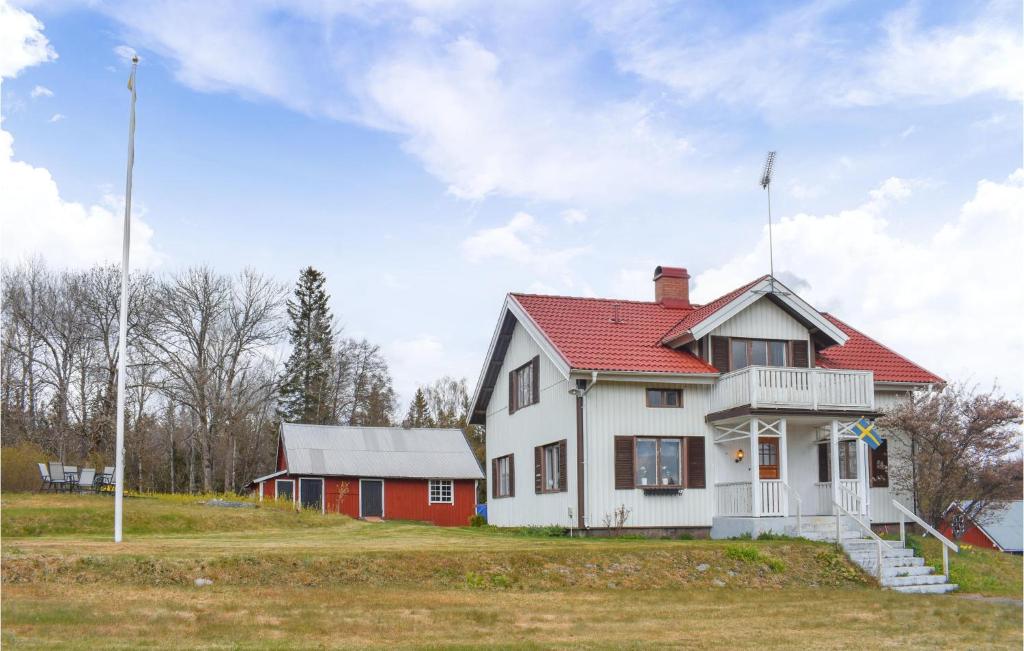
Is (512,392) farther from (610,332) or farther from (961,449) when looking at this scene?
(961,449)

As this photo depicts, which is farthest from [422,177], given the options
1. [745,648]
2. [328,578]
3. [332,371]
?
[332,371]

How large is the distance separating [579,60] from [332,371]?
44746 millimetres

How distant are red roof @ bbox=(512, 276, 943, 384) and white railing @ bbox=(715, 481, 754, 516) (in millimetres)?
2755

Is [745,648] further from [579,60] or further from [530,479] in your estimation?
[530,479]

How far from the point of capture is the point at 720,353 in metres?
24.0

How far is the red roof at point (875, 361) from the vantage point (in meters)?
25.8

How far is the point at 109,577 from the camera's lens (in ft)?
46.1

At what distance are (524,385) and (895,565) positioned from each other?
11631 millimetres

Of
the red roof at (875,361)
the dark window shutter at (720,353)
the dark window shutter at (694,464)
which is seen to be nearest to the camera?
the dark window shutter at (694,464)

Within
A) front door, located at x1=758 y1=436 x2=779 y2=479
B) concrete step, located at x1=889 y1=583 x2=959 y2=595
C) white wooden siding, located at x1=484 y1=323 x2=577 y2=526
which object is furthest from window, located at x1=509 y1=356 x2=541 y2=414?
concrete step, located at x1=889 y1=583 x2=959 y2=595

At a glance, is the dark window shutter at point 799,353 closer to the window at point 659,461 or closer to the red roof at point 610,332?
the red roof at point 610,332

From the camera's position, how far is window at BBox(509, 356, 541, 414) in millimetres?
26391

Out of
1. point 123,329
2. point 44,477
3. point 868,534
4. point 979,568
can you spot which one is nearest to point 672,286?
point 868,534

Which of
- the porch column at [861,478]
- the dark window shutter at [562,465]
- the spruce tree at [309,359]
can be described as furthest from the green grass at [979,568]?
the spruce tree at [309,359]
